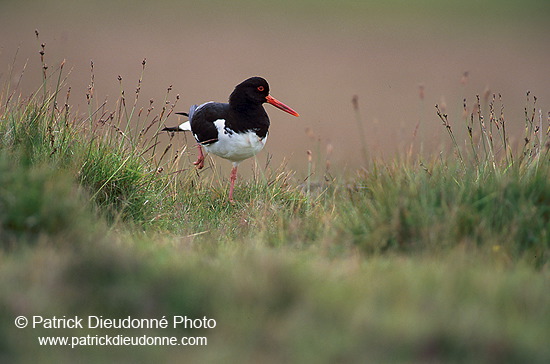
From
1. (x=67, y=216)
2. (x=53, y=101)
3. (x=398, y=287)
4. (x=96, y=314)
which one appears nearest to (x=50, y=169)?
(x=67, y=216)

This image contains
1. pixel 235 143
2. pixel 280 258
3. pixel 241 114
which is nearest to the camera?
pixel 280 258

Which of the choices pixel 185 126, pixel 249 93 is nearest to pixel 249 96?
pixel 249 93

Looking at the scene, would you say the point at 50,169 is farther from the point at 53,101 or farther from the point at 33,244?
the point at 53,101

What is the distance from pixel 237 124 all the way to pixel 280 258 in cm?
342

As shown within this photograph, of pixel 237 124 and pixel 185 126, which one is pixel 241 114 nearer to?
pixel 237 124

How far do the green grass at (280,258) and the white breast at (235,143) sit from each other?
113 cm

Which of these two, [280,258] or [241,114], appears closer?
[280,258]

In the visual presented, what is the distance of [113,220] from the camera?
5.95 meters

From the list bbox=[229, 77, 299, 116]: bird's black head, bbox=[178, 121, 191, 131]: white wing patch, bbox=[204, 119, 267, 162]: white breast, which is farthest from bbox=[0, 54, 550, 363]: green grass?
bbox=[178, 121, 191, 131]: white wing patch

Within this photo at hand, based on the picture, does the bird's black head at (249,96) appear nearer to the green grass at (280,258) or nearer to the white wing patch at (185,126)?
the white wing patch at (185,126)

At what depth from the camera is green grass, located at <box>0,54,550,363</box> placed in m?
3.56

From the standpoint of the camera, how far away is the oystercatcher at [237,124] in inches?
297

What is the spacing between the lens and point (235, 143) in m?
7.51

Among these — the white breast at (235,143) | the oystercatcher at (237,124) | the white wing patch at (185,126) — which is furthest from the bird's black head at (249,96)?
the white wing patch at (185,126)
